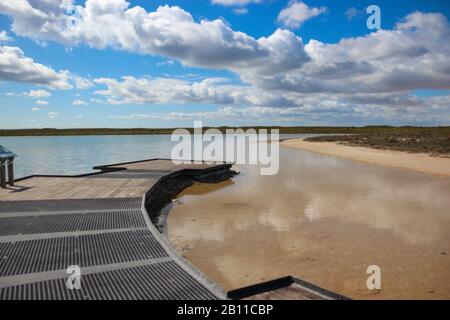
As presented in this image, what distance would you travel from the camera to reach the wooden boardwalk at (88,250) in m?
3.88

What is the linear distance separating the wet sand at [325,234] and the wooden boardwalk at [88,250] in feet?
3.61

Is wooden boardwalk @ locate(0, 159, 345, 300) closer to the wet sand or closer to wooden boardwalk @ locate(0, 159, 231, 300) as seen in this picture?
wooden boardwalk @ locate(0, 159, 231, 300)

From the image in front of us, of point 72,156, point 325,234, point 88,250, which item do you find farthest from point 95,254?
point 72,156

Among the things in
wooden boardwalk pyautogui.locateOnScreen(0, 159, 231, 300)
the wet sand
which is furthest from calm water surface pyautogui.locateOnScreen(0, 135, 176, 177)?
wooden boardwalk pyautogui.locateOnScreen(0, 159, 231, 300)

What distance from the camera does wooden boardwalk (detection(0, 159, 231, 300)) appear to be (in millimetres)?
3883

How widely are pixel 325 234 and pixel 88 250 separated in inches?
189

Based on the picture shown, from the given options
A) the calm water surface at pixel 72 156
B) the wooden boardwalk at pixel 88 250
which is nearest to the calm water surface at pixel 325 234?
the wooden boardwalk at pixel 88 250

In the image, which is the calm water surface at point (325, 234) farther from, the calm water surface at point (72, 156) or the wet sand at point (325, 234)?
the calm water surface at point (72, 156)

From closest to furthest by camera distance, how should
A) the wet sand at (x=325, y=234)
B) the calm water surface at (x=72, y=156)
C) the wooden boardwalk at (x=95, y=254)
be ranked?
the wooden boardwalk at (x=95, y=254), the wet sand at (x=325, y=234), the calm water surface at (x=72, y=156)

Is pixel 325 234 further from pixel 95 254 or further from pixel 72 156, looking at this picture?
pixel 72 156

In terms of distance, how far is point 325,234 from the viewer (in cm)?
753

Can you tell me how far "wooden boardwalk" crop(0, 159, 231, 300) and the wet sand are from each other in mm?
1100

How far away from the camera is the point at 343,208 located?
992 cm

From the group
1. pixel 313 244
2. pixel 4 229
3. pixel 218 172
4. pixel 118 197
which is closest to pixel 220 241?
pixel 313 244
